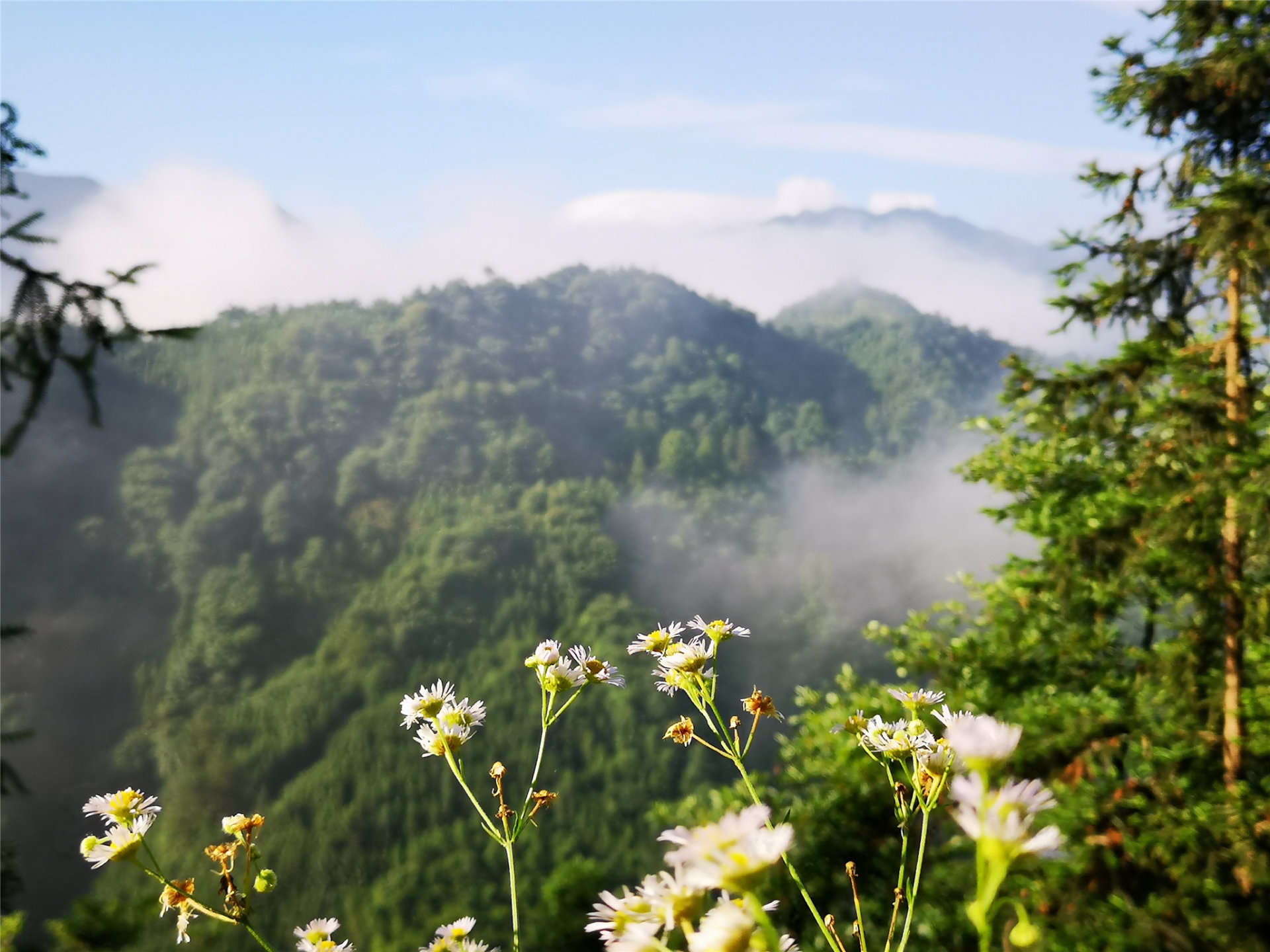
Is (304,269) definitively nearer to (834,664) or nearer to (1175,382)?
(834,664)

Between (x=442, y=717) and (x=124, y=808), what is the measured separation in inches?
12.5

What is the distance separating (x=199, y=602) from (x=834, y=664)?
37138 millimetres

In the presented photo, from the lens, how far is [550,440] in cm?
6444

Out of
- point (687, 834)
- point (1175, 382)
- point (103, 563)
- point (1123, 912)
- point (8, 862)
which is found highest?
point (687, 834)

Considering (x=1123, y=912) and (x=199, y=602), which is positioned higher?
(x=1123, y=912)

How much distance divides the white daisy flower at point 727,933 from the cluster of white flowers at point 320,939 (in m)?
0.36

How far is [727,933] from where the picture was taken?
0.47 meters

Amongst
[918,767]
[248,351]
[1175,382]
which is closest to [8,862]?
[918,767]

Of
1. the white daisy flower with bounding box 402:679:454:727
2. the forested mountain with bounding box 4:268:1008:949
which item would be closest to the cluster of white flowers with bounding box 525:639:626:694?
the white daisy flower with bounding box 402:679:454:727

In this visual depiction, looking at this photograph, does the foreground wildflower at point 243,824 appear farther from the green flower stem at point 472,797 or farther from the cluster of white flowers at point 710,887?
the cluster of white flowers at point 710,887

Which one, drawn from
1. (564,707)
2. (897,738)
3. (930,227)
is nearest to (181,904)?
(564,707)

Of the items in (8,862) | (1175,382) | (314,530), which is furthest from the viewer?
(314,530)

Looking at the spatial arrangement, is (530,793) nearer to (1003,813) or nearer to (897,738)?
(897,738)

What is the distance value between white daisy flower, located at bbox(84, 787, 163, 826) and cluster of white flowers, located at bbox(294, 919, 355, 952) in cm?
23
